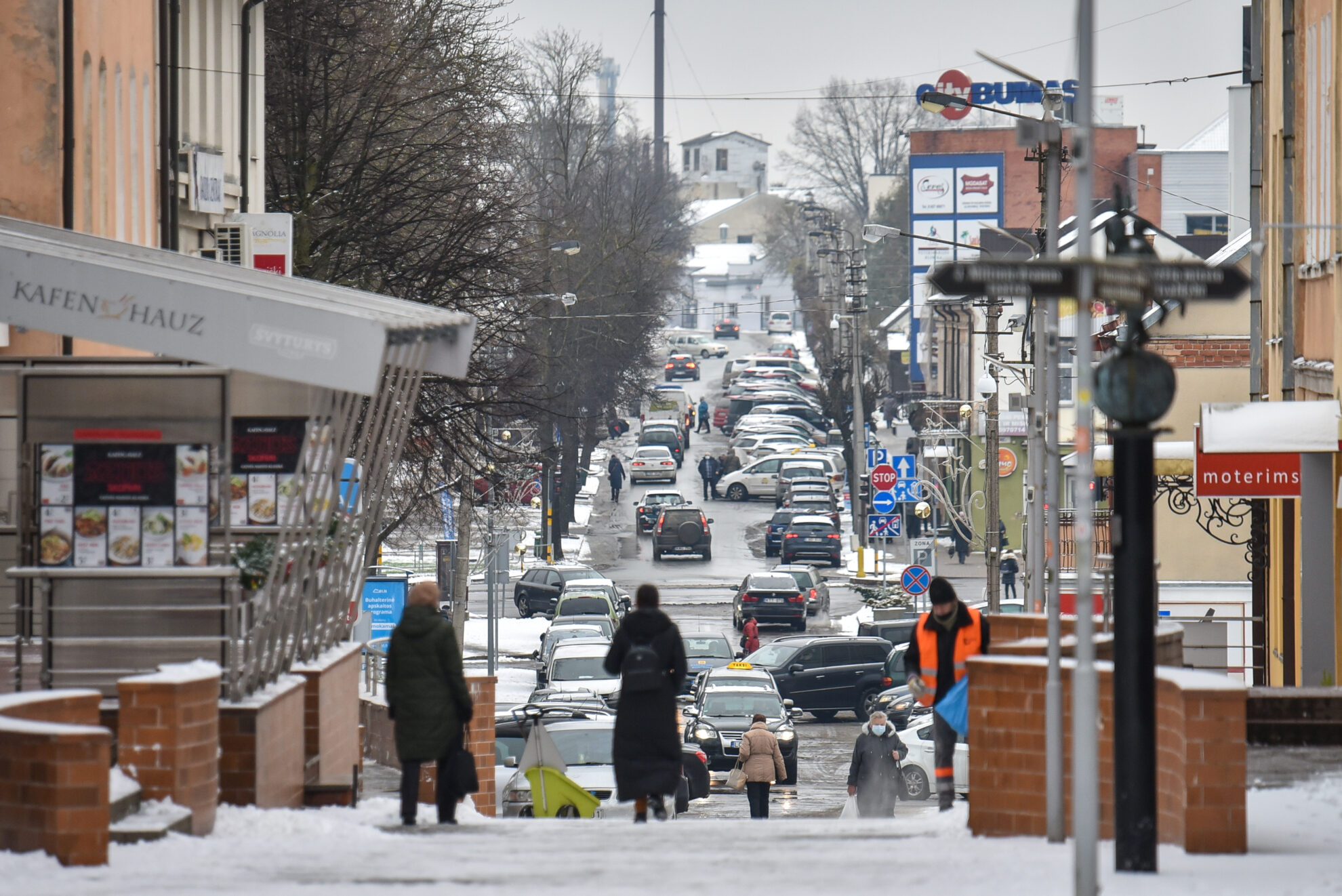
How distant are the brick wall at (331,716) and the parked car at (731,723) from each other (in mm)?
11667

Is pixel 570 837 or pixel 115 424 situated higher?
pixel 115 424

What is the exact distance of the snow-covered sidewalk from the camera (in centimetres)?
767

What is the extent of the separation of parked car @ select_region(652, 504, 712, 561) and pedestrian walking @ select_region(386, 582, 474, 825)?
42.4 m

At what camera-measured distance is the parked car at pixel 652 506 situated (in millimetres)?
57781

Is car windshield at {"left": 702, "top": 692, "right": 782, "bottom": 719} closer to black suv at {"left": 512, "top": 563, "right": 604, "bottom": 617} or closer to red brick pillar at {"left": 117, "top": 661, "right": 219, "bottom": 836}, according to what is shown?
red brick pillar at {"left": 117, "top": 661, "right": 219, "bottom": 836}

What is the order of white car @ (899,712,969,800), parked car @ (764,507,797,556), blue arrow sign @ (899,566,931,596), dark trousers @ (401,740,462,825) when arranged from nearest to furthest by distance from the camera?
dark trousers @ (401,740,462,825), white car @ (899,712,969,800), blue arrow sign @ (899,566,931,596), parked car @ (764,507,797,556)

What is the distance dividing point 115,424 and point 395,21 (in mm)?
22428

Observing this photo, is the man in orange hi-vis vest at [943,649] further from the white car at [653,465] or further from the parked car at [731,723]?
the white car at [653,465]

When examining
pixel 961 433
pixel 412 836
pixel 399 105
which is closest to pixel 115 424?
pixel 412 836

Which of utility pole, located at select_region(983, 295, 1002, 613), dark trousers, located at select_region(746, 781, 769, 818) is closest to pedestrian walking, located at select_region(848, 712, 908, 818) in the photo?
dark trousers, located at select_region(746, 781, 769, 818)

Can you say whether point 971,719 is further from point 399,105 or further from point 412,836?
point 399,105

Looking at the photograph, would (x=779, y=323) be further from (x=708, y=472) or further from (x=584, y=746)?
(x=584, y=746)

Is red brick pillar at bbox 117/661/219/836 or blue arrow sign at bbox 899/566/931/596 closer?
red brick pillar at bbox 117/661/219/836

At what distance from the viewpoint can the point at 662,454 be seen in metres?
69.1
